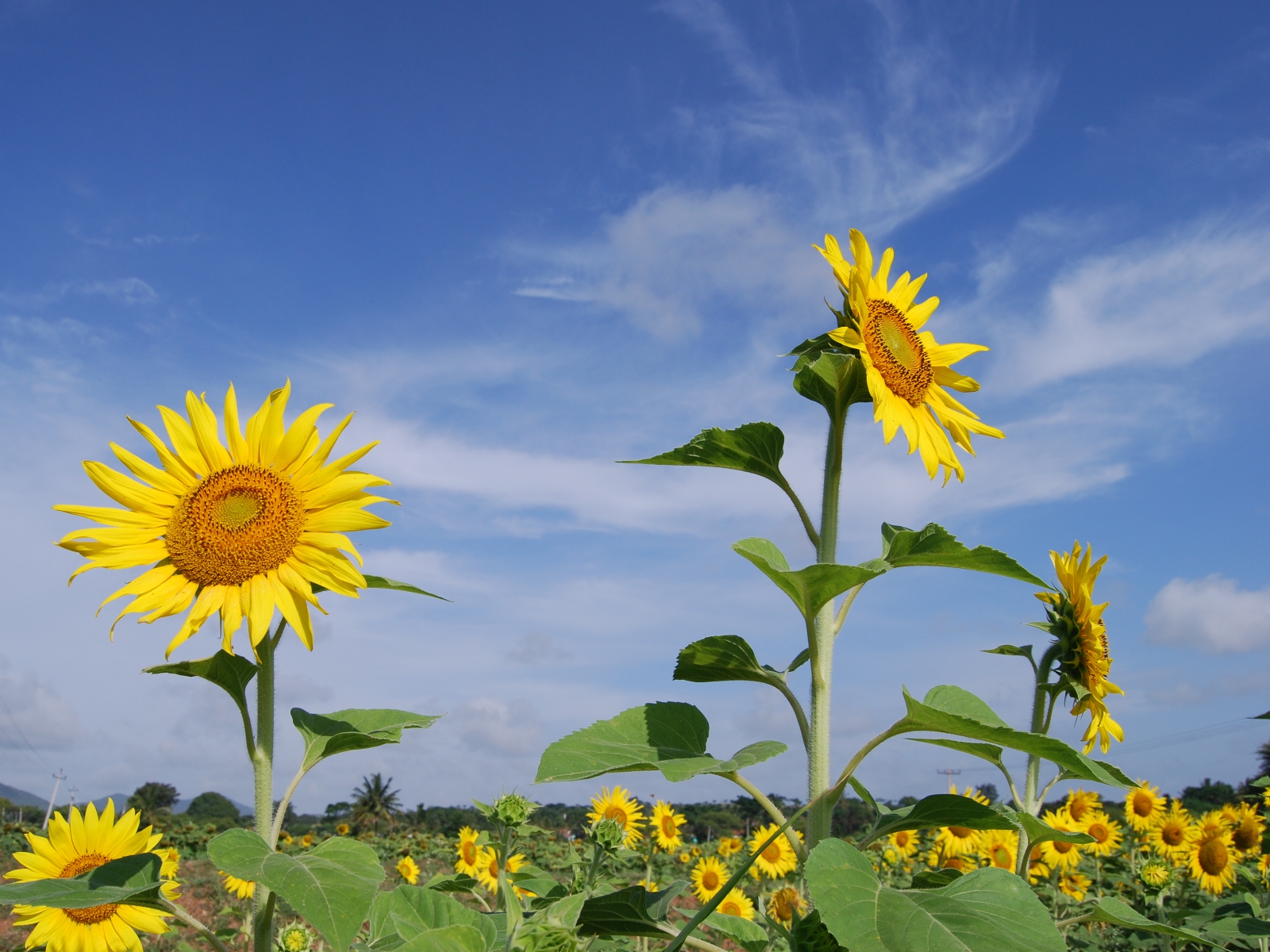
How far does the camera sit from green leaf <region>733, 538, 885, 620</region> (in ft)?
6.12

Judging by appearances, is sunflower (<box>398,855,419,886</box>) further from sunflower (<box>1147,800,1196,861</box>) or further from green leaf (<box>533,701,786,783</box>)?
green leaf (<box>533,701,786,783</box>)

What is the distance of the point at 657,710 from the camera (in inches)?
88.7

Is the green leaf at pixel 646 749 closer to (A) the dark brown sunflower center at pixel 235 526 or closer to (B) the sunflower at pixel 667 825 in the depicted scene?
(A) the dark brown sunflower center at pixel 235 526

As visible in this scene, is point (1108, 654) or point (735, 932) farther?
point (1108, 654)

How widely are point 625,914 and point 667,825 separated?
668 centimetres

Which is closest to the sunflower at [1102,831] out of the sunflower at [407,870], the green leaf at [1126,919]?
the green leaf at [1126,919]

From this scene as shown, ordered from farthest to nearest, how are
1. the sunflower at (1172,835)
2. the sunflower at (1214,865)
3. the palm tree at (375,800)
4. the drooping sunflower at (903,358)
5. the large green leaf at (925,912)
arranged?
the palm tree at (375,800), the sunflower at (1172,835), the sunflower at (1214,865), the drooping sunflower at (903,358), the large green leaf at (925,912)

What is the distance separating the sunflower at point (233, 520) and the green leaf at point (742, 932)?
128cm

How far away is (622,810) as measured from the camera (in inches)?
292

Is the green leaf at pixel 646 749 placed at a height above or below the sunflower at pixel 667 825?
above

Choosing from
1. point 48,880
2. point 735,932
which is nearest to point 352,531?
point 48,880

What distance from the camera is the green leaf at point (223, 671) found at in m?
2.50

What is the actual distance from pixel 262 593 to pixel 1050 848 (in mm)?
6811

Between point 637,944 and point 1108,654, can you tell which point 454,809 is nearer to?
point 637,944
